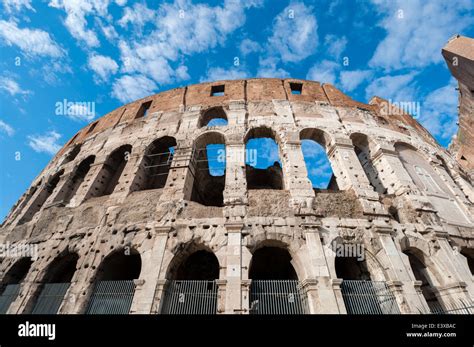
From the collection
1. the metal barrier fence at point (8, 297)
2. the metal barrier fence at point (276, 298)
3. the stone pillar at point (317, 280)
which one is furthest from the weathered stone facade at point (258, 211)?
the metal barrier fence at point (8, 297)

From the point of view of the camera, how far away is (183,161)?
908 centimetres

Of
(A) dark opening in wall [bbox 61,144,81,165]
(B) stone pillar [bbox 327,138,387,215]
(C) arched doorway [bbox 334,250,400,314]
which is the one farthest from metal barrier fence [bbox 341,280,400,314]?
(A) dark opening in wall [bbox 61,144,81,165]

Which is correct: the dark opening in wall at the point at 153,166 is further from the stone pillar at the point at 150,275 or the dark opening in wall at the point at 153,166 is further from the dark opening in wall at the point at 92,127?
the dark opening in wall at the point at 92,127

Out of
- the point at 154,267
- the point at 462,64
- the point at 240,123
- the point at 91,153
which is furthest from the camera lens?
the point at 462,64

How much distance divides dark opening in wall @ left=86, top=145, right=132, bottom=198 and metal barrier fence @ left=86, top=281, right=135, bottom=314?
4.35 metres

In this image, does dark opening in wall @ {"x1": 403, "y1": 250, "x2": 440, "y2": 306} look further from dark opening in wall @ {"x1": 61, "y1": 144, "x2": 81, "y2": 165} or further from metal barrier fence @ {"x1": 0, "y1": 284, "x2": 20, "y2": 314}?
dark opening in wall @ {"x1": 61, "y1": 144, "x2": 81, "y2": 165}

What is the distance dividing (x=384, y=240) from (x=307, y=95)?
8.78 m

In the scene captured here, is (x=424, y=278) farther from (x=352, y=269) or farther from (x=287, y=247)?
(x=287, y=247)

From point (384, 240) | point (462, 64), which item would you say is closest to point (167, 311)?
point (384, 240)

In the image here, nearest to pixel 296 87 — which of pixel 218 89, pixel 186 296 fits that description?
pixel 218 89

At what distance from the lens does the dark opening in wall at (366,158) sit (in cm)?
990

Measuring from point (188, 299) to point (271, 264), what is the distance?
3.60 metres

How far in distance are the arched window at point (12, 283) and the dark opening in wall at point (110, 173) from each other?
3.32m
